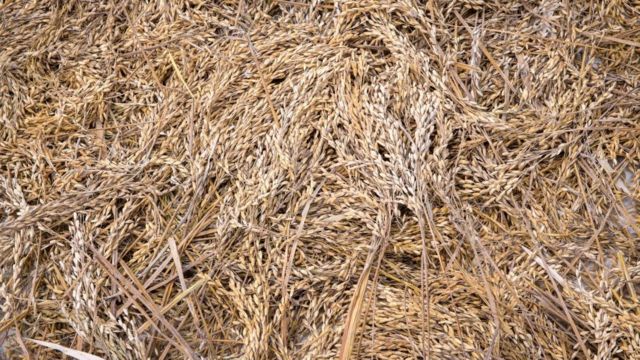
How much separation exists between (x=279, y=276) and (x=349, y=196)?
28cm

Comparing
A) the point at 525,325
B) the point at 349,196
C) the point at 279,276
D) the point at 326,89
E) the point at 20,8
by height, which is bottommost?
the point at 525,325

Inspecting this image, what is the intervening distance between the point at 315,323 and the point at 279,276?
15cm

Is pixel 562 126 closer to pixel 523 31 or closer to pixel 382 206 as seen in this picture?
pixel 523 31

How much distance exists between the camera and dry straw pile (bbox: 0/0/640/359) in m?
1.60

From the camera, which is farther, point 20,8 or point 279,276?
point 20,8

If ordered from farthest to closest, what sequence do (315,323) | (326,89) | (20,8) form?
(20,8)
(326,89)
(315,323)

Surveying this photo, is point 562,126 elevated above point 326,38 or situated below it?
below

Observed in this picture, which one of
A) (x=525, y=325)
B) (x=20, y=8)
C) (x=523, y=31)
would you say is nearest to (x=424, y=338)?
(x=525, y=325)

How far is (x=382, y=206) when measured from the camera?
5.38ft

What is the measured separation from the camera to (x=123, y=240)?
5.65ft

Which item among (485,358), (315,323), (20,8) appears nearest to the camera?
(485,358)

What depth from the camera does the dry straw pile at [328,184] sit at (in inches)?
63.2

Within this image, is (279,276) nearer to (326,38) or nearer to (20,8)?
(326,38)

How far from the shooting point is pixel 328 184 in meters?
1.75
